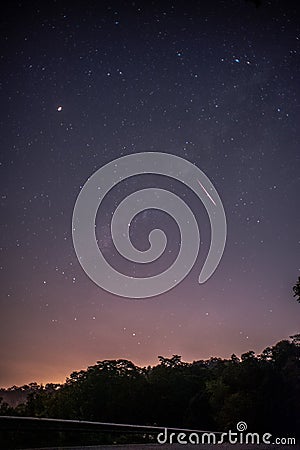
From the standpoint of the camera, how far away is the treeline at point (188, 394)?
4378cm

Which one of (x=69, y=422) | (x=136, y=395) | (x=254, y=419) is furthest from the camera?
(x=136, y=395)

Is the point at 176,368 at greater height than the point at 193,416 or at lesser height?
greater

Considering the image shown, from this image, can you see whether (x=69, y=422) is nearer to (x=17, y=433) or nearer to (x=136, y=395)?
(x=17, y=433)

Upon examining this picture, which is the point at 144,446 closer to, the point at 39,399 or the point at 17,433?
the point at 17,433

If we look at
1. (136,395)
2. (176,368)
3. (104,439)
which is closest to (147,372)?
(176,368)

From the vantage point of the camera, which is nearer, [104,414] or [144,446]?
[144,446]

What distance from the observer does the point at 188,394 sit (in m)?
55.6

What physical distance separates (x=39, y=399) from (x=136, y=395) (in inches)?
681

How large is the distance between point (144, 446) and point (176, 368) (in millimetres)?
57815

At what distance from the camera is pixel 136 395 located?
181 ft

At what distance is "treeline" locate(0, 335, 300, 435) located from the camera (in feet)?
144

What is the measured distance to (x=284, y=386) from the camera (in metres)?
44.0

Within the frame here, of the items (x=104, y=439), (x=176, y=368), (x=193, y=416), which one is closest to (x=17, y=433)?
(x=104, y=439)

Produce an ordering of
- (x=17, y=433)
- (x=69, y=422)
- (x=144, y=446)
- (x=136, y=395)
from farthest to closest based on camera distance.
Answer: (x=136, y=395), (x=144, y=446), (x=69, y=422), (x=17, y=433)
